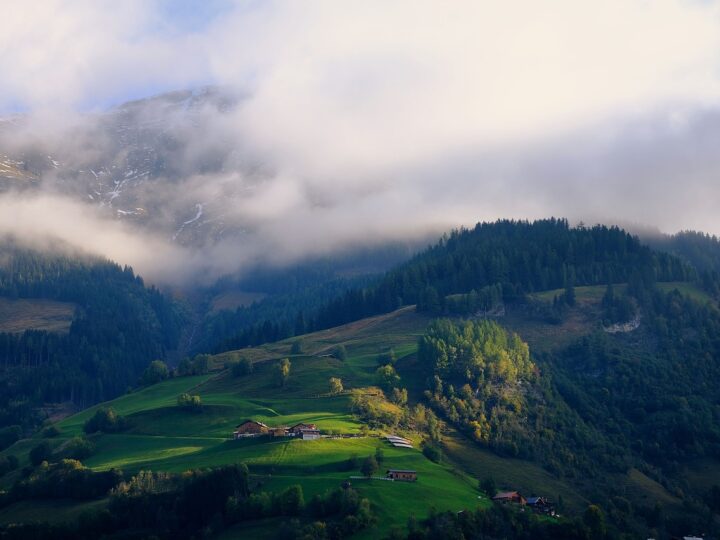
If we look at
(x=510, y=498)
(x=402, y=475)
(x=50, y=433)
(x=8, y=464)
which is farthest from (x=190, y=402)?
(x=510, y=498)

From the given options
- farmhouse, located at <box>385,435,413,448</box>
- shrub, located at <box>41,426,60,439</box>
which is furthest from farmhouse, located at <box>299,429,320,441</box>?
shrub, located at <box>41,426,60,439</box>

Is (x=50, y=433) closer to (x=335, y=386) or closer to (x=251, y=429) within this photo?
(x=251, y=429)

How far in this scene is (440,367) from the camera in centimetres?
19388

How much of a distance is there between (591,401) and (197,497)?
10201cm

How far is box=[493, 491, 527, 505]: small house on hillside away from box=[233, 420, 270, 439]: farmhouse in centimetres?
4135

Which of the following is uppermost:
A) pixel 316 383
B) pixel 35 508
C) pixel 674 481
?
pixel 316 383

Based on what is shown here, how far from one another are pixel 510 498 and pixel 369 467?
22978 mm

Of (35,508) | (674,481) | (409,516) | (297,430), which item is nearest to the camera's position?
(409,516)

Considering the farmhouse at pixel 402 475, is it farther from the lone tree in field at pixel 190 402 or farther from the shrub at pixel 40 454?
the shrub at pixel 40 454

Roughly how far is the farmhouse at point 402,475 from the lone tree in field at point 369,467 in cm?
232

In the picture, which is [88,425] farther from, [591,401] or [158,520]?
[591,401]

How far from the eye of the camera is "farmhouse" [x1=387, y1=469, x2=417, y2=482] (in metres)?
137

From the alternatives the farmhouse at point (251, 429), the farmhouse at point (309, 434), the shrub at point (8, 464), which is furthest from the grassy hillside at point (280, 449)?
the shrub at point (8, 464)

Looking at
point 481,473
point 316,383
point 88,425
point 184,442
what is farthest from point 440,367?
point 88,425
